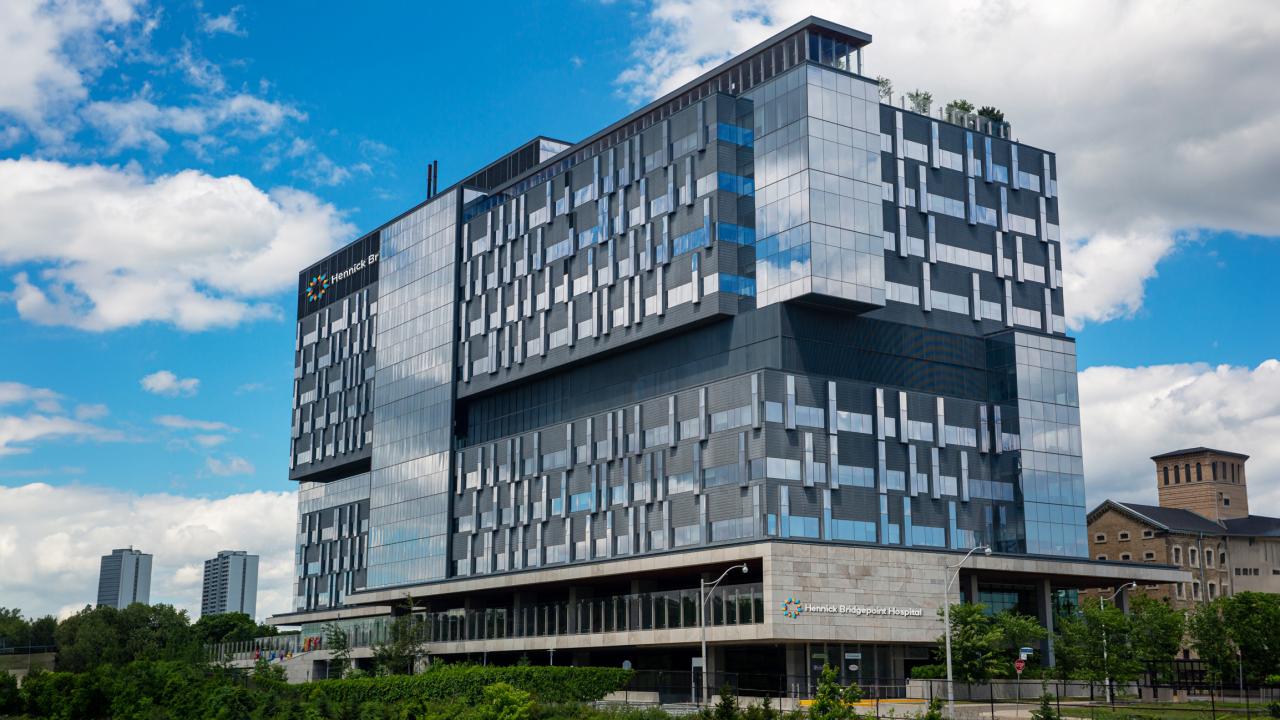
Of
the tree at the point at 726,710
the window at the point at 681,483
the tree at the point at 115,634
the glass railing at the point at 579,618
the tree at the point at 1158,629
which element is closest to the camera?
the tree at the point at 726,710

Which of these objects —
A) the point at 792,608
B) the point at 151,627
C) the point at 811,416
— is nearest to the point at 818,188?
the point at 811,416

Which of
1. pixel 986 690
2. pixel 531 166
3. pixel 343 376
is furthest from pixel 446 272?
pixel 986 690

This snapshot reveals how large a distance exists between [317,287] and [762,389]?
89.5 meters

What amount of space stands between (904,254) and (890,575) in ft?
80.8

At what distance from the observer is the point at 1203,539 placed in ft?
523

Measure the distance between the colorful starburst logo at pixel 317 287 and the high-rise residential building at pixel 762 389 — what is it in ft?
139

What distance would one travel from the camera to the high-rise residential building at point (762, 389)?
8844 cm

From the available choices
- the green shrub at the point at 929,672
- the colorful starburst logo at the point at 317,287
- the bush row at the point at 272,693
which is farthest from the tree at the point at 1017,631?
the colorful starburst logo at the point at 317,287

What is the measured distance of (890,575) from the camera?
8806cm

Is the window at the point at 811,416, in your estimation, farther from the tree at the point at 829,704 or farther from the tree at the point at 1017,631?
the tree at the point at 829,704

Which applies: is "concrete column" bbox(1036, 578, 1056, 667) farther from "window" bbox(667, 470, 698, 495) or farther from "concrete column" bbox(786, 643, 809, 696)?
"window" bbox(667, 470, 698, 495)

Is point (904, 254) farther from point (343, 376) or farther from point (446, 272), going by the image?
point (343, 376)

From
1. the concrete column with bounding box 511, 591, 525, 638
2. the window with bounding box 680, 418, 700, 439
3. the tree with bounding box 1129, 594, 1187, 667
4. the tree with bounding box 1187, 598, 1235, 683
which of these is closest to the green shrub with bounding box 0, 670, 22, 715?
the concrete column with bounding box 511, 591, 525, 638

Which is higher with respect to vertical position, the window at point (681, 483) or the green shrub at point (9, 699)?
Answer: the window at point (681, 483)
